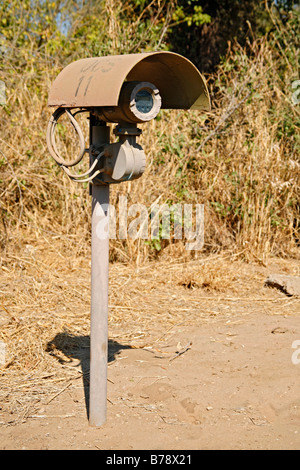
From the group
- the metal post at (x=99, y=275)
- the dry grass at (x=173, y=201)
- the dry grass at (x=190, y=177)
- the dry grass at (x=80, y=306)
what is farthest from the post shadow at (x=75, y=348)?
the dry grass at (x=190, y=177)

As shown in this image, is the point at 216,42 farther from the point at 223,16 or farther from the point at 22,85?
the point at 22,85

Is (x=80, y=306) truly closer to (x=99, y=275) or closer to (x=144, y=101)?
(x=99, y=275)

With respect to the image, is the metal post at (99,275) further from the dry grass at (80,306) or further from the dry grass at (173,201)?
the dry grass at (173,201)

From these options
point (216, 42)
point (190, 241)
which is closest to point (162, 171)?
point (190, 241)

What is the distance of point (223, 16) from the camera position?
37.7 feet

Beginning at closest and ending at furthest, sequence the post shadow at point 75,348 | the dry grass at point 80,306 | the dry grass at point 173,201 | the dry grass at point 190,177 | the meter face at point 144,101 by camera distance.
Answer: the meter face at point 144,101
the dry grass at point 80,306
the post shadow at point 75,348
the dry grass at point 173,201
the dry grass at point 190,177

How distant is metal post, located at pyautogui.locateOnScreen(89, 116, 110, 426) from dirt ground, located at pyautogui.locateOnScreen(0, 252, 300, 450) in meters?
0.31

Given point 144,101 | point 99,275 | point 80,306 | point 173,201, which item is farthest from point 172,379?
point 173,201

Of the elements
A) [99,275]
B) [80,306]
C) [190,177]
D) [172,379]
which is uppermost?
[190,177]

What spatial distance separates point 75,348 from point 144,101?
197 cm

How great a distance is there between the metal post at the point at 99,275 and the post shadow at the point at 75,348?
743 millimetres

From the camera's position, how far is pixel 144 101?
2.78m

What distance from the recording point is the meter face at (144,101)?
9.04ft

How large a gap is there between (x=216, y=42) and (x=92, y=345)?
942 cm
